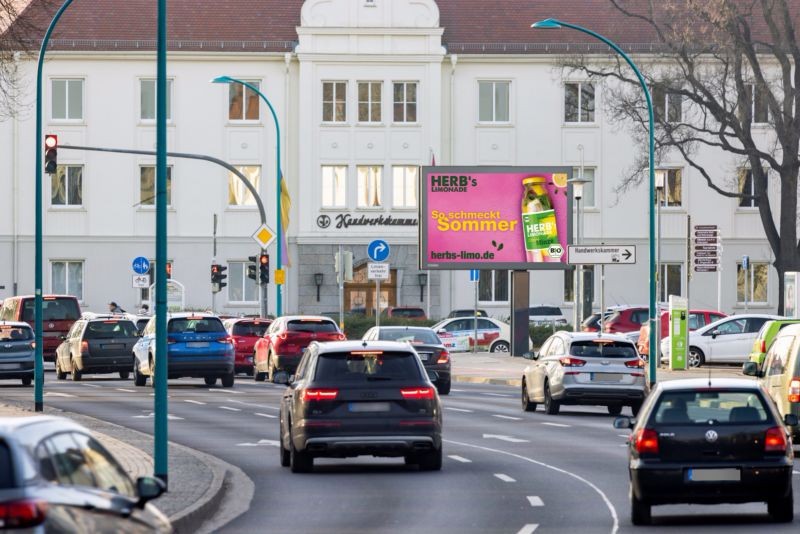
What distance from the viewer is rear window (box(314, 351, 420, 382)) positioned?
20438 millimetres

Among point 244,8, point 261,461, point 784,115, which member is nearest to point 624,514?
point 261,461

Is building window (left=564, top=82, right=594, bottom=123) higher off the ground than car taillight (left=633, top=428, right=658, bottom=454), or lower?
higher

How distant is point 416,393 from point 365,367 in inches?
24.9

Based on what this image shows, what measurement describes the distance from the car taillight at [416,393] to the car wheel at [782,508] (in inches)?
215

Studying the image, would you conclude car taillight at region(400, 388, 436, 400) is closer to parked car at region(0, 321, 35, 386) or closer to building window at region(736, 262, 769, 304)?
parked car at region(0, 321, 35, 386)

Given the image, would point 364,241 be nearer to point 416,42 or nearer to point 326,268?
point 326,268

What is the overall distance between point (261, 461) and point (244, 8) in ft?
174

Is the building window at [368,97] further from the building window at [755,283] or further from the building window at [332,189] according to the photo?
the building window at [755,283]

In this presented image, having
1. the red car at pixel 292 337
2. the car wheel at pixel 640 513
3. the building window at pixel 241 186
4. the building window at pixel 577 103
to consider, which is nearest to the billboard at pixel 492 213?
the red car at pixel 292 337

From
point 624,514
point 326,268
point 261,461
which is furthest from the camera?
point 326,268

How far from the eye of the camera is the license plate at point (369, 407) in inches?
796

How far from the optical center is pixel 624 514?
16.5 m

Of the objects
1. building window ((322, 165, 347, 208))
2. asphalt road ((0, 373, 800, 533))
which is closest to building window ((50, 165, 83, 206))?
building window ((322, 165, 347, 208))

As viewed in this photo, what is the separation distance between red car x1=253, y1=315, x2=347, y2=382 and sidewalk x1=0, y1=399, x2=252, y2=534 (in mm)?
13934
